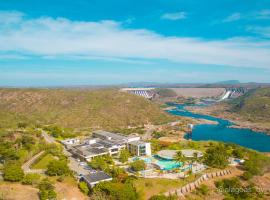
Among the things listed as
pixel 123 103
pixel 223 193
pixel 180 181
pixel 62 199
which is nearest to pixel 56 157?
pixel 62 199

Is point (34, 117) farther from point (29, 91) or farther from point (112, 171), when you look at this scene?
point (112, 171)

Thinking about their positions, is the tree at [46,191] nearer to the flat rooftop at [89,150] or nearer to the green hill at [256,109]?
the flat rooftop at [89,150]

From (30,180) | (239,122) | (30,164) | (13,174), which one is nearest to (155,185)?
(30,180)

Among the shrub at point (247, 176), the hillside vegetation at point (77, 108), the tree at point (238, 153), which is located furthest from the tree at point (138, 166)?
the hillside vegetation at point (77, 108)

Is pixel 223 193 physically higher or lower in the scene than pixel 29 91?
lower

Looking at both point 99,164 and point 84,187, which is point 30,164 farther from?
point 84,187

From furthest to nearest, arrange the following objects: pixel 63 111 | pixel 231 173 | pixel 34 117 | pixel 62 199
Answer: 1. pixel 63 111
2. pixel 34 117
3. pixel 231 173
4. pixel 62 199
